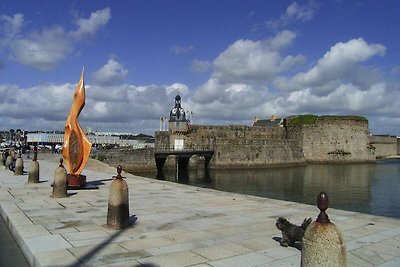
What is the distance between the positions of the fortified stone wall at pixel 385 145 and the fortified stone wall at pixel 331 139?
25.4m

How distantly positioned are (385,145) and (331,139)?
32.6 metres

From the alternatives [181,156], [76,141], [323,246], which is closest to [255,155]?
[181,156]

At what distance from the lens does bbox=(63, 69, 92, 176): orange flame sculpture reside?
12539 millimetres

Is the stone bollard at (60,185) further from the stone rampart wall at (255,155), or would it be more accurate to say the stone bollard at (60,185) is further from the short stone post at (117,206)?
the stone rampart wall at (255,155)

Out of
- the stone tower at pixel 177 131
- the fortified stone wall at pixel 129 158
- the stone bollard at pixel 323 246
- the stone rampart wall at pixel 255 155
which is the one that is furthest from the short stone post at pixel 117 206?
the stone tower at pixel 177 131

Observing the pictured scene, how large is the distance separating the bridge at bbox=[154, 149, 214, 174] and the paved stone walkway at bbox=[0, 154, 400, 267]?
29611 millimetres

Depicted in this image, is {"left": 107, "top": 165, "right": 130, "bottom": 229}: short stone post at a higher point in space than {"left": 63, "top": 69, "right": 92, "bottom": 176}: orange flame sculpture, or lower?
lower

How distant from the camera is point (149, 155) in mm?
38812

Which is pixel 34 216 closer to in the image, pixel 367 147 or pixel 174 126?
pixel 174 126

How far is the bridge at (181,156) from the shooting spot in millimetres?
40188

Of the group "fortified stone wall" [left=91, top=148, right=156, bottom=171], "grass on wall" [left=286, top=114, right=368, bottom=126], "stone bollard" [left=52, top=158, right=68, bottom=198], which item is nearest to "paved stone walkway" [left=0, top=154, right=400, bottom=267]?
"stone bollard" [left=52, top=158, right=68, bottom=198]

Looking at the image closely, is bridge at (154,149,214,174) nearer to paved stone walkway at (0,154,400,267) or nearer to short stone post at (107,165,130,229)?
paved stone walkway at (0,154,400,267)

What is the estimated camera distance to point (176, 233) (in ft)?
20.9

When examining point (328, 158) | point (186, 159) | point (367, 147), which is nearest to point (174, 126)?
point (186, 159)
